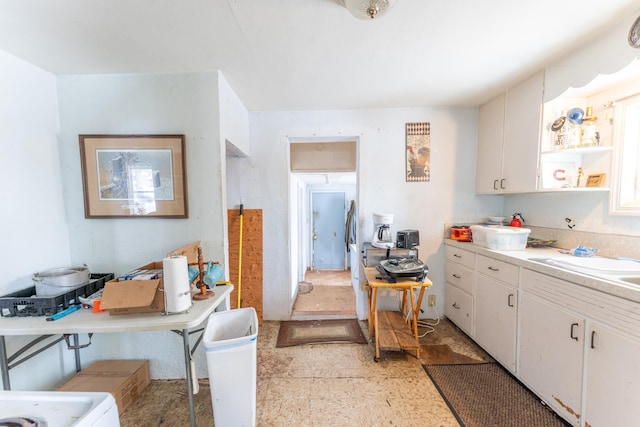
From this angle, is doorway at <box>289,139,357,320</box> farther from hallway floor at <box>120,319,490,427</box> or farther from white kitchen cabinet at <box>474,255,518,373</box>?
white kitchen cabinet at <box>474,255,518,373</box>

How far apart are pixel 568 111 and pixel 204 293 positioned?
297 cm

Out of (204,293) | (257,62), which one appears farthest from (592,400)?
(257,62)

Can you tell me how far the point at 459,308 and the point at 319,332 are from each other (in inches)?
57.0

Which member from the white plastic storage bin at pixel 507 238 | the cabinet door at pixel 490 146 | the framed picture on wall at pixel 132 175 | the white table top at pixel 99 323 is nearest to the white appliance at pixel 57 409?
the white table top at pixel 99 323

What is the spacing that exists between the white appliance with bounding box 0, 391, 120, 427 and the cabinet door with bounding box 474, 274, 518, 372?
7.53ft

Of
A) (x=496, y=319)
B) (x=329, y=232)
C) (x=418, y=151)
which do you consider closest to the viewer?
(x=496, y=319)

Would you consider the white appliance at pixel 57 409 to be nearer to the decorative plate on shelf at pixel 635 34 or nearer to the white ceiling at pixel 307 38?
the white ceiling at pixel 307 38

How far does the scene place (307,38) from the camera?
138cm

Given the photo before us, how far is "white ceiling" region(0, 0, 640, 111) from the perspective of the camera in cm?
117

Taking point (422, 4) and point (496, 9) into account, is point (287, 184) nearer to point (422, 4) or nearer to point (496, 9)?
point (422, 4)

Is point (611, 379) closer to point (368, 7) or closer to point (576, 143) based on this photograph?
point (576, 143)

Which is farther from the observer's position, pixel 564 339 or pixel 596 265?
pixel 596 265

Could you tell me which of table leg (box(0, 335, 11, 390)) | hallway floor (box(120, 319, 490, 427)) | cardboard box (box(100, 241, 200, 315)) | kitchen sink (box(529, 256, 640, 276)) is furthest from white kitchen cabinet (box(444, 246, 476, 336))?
table leg (box(0, 335, 11, 390))

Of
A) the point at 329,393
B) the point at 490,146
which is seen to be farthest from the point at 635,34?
the point at 329,393
